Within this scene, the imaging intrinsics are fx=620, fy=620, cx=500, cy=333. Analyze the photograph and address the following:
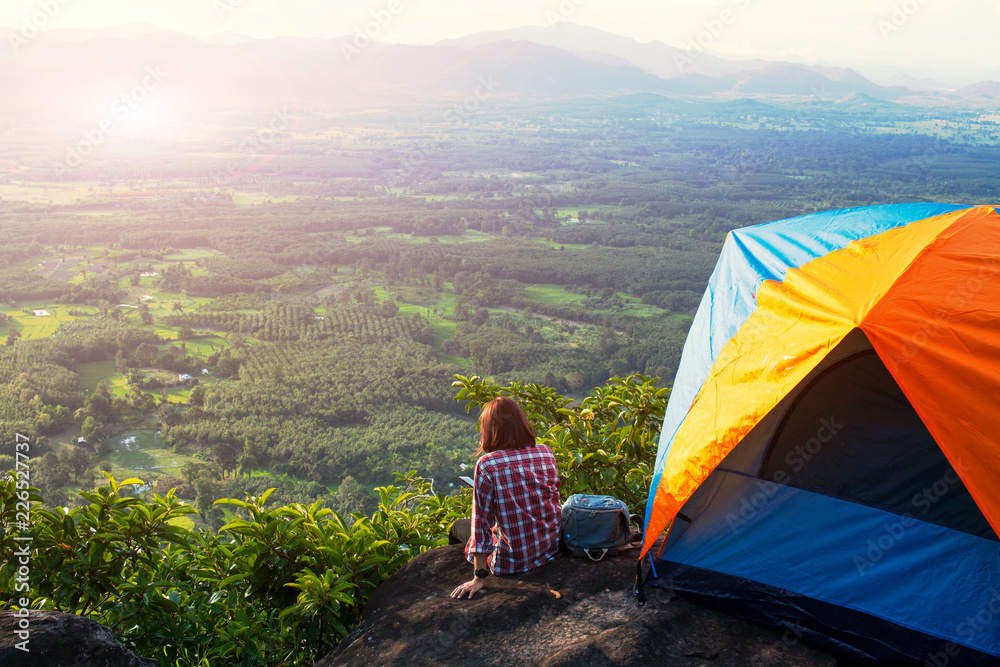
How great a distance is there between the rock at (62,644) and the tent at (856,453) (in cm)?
225

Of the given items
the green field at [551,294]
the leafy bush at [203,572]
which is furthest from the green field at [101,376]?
the leafy bush at [203,572]

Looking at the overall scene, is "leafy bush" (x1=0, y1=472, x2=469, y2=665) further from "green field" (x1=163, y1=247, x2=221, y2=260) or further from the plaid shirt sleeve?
"green field" (x1=163, y1=247, x2=221, y2=260)

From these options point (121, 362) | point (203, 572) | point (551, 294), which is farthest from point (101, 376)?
point (203, 572)

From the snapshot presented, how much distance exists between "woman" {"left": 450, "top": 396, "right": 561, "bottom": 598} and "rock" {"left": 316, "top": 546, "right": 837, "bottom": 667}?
0.09 metres

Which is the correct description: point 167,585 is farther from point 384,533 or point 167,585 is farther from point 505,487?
point 505,487

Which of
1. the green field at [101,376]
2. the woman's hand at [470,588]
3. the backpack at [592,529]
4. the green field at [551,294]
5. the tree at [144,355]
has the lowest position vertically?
the green field at [551,294]

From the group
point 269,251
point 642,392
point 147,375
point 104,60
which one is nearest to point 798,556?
point 642,392

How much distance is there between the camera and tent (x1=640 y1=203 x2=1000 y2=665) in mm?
2467

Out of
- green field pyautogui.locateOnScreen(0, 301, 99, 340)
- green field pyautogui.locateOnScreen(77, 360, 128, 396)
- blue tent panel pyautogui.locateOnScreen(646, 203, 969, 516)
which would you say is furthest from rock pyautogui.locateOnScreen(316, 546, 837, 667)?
green field pyautogui.locateOnScreen(0, 301, 99, 340)

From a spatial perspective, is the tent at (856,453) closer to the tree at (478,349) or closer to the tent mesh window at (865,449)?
the tent mesh window at (865,449)

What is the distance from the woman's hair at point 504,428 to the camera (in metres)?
2.93

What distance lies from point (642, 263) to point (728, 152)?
64.5 meters

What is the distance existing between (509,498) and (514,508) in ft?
0.19

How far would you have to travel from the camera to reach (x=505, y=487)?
9.43 feet
